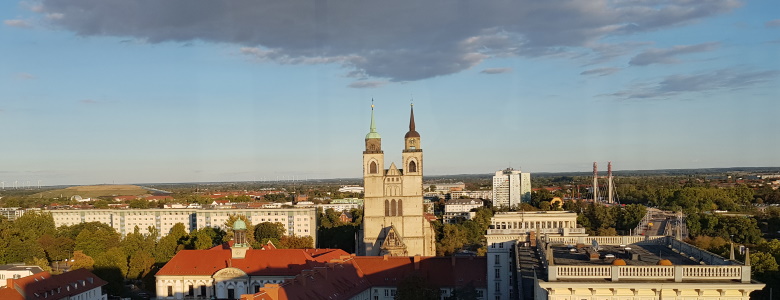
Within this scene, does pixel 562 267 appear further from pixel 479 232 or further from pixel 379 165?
pixel 479 232

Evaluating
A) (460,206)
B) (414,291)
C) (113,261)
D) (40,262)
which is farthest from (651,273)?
(460,206)

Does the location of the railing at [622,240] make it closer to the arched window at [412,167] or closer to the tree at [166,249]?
the arched window at [412,167]

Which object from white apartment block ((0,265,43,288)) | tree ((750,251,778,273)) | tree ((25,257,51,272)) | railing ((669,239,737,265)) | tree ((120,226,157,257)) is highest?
railing ((669,239,737,265))

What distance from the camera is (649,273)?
24.2m

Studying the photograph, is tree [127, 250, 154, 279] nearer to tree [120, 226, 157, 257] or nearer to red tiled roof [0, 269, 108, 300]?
tree [120, 226, 157, 257]

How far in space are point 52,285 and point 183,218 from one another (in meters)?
90.3

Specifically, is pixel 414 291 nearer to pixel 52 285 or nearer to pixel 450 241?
pixel 52 285

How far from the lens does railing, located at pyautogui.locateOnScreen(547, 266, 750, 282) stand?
24.0m

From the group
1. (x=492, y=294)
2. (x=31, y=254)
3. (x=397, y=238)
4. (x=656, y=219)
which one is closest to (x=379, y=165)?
(x=397, y=238)

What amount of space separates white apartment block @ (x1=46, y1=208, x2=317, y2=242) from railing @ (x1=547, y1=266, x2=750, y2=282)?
11086 cm

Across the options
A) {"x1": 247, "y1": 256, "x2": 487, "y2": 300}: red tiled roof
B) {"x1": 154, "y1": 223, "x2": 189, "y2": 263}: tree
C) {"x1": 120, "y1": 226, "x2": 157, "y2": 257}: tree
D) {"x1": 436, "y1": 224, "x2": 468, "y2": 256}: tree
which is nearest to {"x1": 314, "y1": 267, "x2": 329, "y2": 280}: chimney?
{"x1": 247, "y1": 256, "x2": 487, "y2": 300}: red tiled roof

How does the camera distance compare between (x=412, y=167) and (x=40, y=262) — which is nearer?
(x=412, y=167)

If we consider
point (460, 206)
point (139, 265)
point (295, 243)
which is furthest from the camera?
point (460, 206)

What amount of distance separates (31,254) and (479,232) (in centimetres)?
6392
